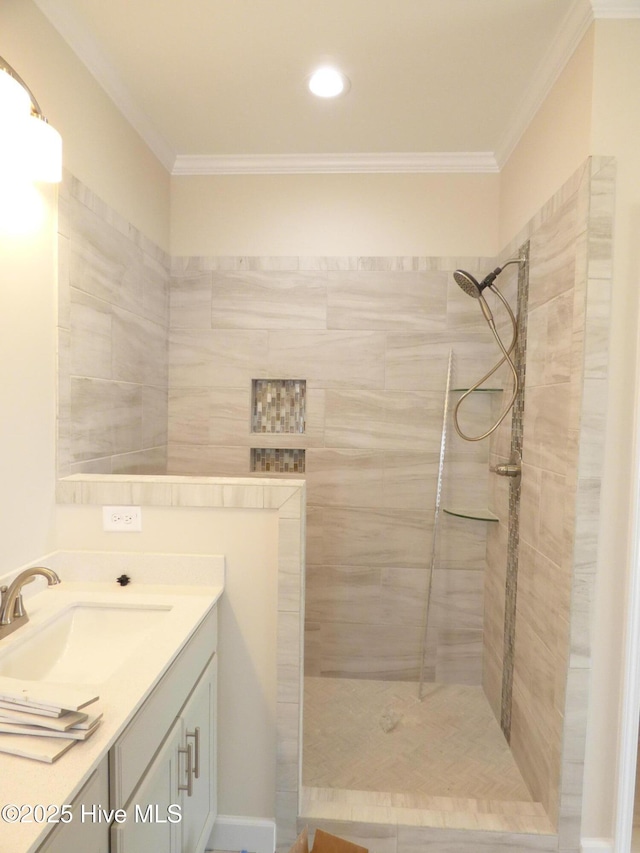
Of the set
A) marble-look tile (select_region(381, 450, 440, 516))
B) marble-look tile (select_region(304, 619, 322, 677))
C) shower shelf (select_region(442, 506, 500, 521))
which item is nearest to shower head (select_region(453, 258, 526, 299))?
marble-look tile (select_region(381, 450, 440, 516))

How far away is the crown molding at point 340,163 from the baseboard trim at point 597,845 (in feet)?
9.03

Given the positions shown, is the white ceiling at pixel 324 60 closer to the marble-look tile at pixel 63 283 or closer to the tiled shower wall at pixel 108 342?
the tiled shower wall at pixel 108 342

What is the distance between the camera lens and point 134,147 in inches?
90.6

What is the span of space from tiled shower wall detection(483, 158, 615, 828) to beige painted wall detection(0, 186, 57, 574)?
1.65 metres

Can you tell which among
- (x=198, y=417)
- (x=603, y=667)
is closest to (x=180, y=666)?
(x=603, y=667)

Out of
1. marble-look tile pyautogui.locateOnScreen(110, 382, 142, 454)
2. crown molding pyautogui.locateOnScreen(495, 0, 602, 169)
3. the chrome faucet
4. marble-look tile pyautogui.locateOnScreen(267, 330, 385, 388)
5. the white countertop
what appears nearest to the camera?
the white countertop

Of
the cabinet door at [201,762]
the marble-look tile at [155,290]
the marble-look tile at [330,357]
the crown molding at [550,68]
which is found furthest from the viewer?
the marble-look tile at [330,357]

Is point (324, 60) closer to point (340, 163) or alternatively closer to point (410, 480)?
point (340, 163)

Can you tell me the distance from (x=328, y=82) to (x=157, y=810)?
7.77 ft

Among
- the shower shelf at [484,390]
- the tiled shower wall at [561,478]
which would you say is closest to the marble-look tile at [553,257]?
the tiled shower wall at [561,478]

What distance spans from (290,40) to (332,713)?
2.74 meters

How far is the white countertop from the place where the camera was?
81 centimetres

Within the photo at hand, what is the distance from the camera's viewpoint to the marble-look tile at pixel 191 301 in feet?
9.12

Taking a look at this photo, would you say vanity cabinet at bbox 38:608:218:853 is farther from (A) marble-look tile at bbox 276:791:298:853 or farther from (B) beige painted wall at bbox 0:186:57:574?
(B) beige painted wall at bbox 0:186:57:574
